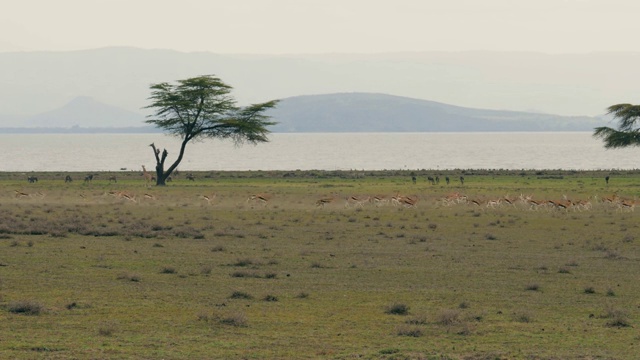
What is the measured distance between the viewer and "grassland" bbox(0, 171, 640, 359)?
15094 millimetres

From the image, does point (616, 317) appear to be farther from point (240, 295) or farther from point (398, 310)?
point (240, 295)

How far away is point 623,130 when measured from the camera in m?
82.4

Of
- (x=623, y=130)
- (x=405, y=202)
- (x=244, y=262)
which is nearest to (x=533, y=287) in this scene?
(x=244, y=262)

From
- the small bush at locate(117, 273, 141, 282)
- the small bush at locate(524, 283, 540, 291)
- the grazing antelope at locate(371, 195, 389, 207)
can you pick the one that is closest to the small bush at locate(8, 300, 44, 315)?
the small bush at locate(117, 273, 141, 282)

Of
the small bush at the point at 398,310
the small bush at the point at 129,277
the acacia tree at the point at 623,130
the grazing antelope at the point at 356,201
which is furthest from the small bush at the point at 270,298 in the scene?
the acacia tree at the point at 623,130

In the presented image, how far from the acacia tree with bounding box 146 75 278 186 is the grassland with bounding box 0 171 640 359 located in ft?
91.3

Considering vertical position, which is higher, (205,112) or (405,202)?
(205,112)

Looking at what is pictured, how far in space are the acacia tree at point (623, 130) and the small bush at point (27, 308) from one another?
2656 inches

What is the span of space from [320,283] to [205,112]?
5518cm

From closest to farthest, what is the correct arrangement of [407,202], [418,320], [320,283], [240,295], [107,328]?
[107,328], [418,320], [240,295], [320,283], [407,202]

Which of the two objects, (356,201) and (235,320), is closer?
(235,320)

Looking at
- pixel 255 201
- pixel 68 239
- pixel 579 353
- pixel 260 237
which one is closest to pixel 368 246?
pixel 260 237

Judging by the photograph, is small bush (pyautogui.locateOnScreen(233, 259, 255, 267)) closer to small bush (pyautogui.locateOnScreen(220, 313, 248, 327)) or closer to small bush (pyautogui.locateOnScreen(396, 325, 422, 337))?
small bush (pyautogui.locateOnScreen(220, 313, 248, 327))

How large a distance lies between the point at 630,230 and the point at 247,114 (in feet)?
147
